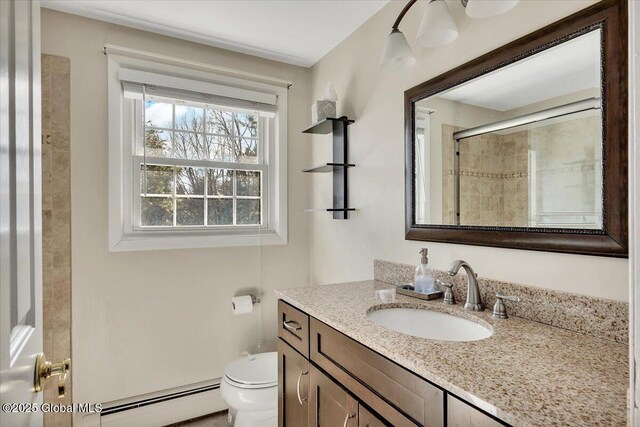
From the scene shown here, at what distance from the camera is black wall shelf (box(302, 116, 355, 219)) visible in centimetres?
210

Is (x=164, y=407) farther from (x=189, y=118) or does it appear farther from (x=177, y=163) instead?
(x=189, y=118)

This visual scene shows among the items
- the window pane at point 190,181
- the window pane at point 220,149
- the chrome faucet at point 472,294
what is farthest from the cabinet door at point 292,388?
the window pane at point 220,149

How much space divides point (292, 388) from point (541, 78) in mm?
1513

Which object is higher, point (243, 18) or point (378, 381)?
point (243, 18)

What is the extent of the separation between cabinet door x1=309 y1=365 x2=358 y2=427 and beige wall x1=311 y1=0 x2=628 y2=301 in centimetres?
70

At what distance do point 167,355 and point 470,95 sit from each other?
7.24ft

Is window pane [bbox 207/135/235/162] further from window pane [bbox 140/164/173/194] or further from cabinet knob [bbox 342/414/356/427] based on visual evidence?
cabinet knob [bbox 342/414/356/427]

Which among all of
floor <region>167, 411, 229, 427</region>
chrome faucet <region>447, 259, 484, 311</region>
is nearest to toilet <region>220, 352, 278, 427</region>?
floor <region>167, 411, 229, 427</region>

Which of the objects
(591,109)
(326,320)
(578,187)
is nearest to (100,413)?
(326,320)

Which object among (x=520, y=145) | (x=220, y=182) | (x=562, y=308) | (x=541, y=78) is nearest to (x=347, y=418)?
(x=562, y=308)

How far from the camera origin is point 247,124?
8.18 ft

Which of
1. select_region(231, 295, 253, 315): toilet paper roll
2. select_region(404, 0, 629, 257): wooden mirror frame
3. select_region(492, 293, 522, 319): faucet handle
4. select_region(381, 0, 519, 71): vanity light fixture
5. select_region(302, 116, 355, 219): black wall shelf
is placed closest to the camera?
select_region(404, 0, 629, 257): wooden mirror frame

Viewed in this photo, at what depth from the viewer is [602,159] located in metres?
0.98

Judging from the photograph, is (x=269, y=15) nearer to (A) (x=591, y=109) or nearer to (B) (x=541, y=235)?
(A) (x=591, y=109)
